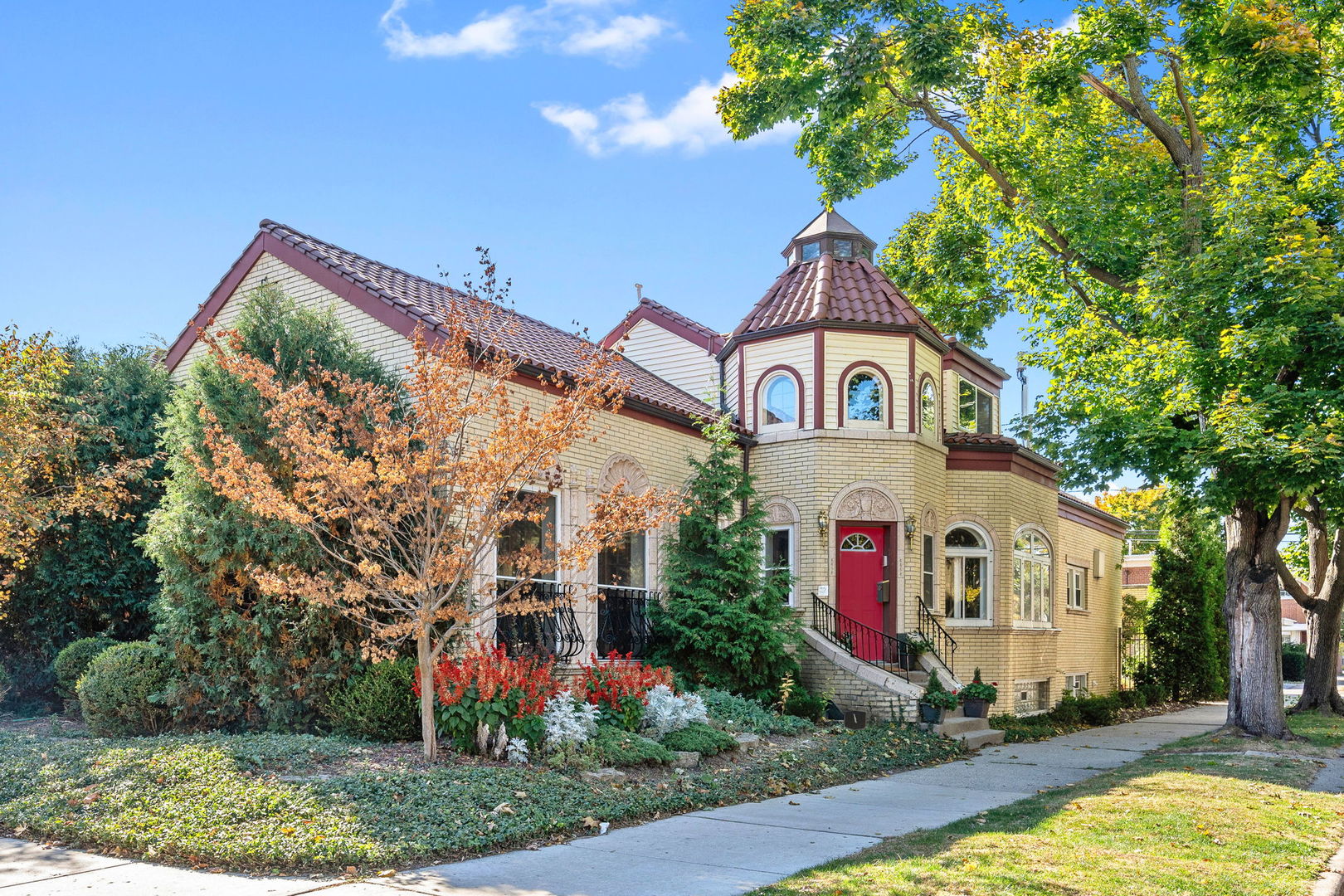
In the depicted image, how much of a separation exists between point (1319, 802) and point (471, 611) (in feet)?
26.8

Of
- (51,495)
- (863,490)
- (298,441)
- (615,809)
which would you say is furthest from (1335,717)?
(51,495)

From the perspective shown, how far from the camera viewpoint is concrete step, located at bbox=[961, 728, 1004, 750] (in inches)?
583

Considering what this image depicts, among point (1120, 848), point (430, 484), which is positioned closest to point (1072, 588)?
point (1120, 848)

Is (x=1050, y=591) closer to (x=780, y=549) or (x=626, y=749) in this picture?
(x=780, y=549)

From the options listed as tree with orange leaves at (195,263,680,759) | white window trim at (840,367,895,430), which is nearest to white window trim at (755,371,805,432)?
white window trim at (840,367,895,430)

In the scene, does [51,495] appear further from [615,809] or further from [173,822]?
[615,809]

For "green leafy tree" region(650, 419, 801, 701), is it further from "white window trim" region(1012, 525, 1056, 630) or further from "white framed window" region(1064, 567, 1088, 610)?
"white framed window" region(1064, 567, 1088, 610)

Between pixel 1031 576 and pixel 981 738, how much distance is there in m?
6.70

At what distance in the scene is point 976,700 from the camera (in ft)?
52.5

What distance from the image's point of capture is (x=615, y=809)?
8.56m

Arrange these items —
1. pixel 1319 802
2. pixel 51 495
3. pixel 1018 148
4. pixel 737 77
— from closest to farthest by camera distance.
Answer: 1. pixel 1319 802
2. pixel 51 495
3. pixel 737 77
4. pixel 1018 148

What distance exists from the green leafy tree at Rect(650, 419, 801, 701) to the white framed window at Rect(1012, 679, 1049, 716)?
6330mm

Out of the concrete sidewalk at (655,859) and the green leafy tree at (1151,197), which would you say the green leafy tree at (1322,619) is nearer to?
the green leafy tree at (1151,197)

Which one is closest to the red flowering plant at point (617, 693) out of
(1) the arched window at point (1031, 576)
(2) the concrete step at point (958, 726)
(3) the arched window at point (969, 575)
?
(2) the concrete step at point (958, 726)
